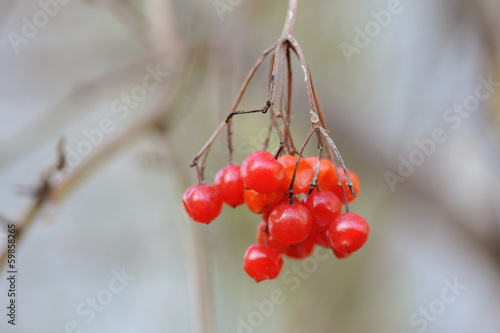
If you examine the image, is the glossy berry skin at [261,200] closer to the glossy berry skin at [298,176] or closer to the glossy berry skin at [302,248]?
the glossy berry skin at [298,176]

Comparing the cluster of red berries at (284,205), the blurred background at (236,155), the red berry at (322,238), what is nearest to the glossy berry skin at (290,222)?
the cluster of red berries at (284,205)

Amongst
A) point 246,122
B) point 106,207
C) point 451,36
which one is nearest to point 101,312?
point 106,207

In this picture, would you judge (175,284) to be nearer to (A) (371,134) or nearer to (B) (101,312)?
(B) (101,312)

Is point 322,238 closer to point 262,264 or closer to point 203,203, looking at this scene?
point 262,264

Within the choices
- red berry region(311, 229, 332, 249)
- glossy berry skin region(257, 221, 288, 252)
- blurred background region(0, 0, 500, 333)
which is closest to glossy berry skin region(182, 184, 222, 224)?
glossy berry skin region(257, 221, 288, 252)

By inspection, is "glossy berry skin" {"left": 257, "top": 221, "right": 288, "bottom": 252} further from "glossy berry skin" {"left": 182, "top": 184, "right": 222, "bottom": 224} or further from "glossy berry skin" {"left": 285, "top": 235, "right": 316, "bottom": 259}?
"glossy berry skin" {"left": 182, "top": 184, "right": 222, "bottom": 224}

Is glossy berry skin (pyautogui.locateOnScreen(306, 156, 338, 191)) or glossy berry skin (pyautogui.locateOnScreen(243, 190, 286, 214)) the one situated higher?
glossy berry skin (pyautogui.locateOnScreen(306, 156, 338, 191))
